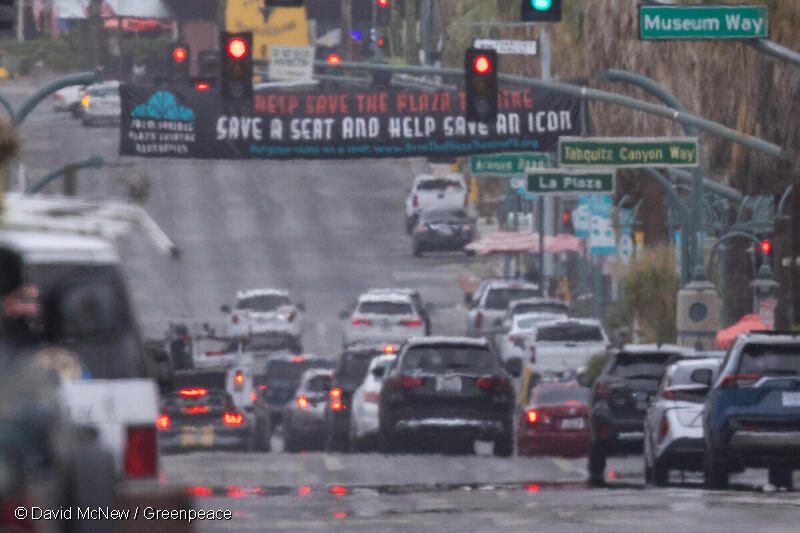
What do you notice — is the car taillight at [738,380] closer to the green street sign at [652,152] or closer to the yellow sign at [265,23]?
the green street sign at [652,152]

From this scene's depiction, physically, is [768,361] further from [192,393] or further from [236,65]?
[192,393]

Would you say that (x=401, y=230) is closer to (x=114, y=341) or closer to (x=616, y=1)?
(x=616, y=1)

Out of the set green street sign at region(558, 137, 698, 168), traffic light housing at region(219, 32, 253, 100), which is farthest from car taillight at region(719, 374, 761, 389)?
green street sign at region(558, 137, 698, 168)

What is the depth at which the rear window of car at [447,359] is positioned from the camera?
27109 millimetres

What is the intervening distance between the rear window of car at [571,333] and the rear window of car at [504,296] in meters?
10.3

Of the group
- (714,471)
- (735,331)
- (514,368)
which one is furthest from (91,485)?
(735,331)

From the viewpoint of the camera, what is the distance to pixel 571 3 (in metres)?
46.7

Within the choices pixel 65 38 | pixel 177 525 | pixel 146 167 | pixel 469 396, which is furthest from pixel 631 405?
pixel 65 38

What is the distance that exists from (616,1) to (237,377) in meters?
10.9

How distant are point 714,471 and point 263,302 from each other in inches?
1372

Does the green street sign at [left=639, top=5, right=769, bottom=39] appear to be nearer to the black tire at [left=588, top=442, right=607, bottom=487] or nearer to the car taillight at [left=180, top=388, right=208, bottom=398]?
the black tire at [left=588, top=442, right=607, bottom=487]

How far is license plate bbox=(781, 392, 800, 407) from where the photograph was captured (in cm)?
2038

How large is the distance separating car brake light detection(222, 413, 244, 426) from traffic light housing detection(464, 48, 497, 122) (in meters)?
6.07

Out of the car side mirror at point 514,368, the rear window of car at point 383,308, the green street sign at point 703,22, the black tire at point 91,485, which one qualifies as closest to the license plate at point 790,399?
the green street sign at point 703,22
